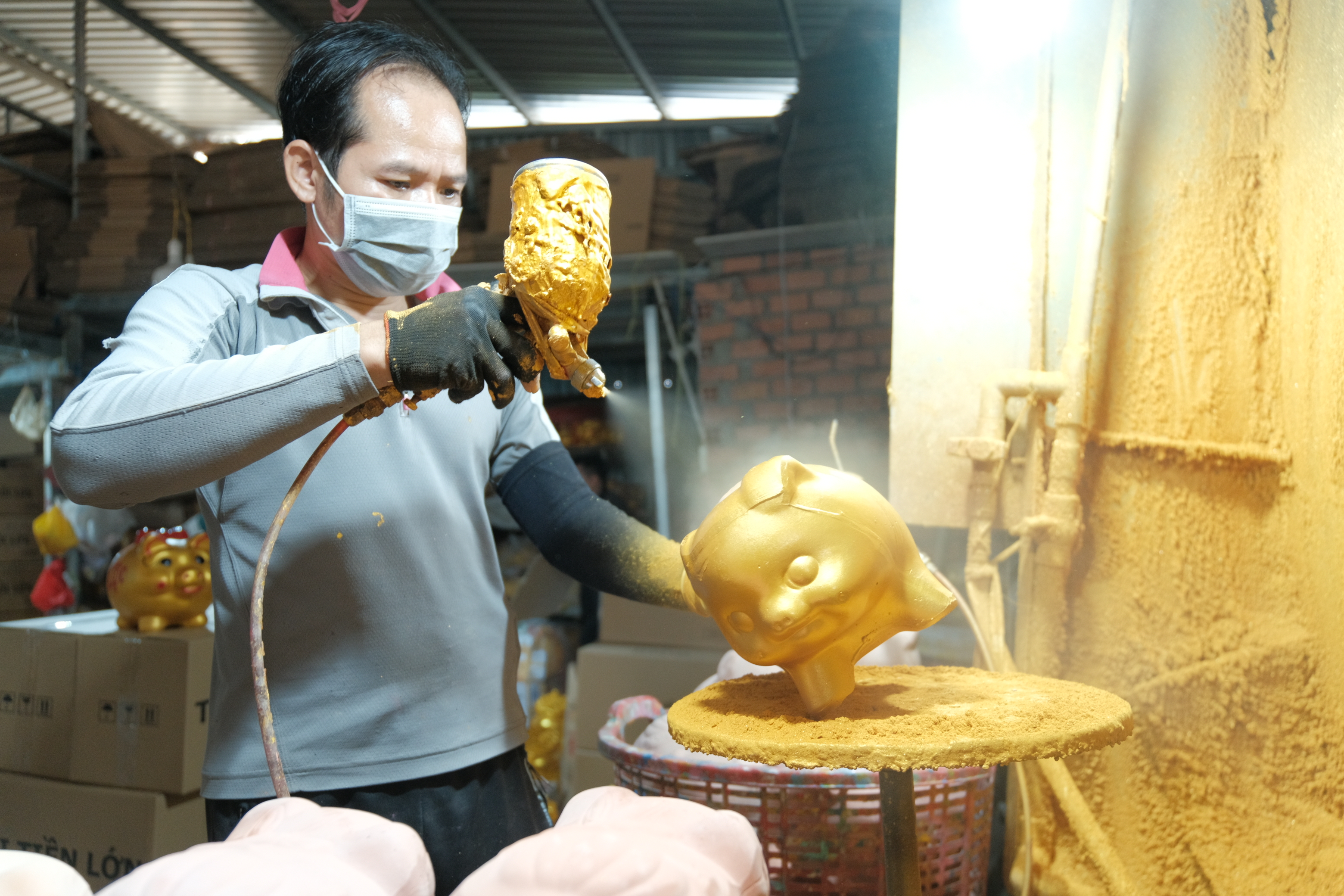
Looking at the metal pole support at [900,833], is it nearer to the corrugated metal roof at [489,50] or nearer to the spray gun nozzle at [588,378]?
the spray gun nozzle at [588,378]

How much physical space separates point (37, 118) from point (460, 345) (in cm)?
226

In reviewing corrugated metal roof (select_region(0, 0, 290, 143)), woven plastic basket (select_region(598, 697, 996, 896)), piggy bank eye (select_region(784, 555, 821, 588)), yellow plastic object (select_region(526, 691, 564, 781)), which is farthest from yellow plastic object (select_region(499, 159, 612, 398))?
yellow plastic object (select_region(526, 691, 564, 781))

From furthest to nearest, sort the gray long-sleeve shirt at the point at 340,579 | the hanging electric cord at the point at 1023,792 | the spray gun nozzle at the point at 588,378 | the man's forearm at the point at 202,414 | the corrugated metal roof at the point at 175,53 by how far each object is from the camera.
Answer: the corrugated metal roof at the point at 175,53 < the hanging electric cord at the point at 1023,792 < the gray long-sleeve shirt at the point at 340,579 < the spray gun nozzle at the point at 588,378 < the man's forearm at the point at 202,414

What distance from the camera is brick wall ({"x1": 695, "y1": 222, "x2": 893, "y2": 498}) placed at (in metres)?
3.36

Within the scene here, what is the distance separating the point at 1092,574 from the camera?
1739 millimetres

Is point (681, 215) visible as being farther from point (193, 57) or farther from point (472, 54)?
point (193, 57)

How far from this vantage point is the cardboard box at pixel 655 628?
2.72 metres

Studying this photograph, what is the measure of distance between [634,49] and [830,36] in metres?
0.62

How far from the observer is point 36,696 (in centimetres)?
220

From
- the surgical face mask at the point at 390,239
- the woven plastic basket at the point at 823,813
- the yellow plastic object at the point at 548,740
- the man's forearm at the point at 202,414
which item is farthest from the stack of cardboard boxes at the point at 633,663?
the man's forearm at the point at 202,414

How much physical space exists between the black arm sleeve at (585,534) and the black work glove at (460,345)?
0.39 meters

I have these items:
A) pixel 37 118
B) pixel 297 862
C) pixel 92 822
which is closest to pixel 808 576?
pixel 297 862

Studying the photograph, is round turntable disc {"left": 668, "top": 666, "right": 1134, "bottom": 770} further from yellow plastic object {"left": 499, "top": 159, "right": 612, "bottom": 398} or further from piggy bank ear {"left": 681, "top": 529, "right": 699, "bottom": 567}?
yellow plastic object {"left": 499, "top": 159, "right": 612, "bottom": 398}

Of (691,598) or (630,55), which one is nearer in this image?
(691,598)
